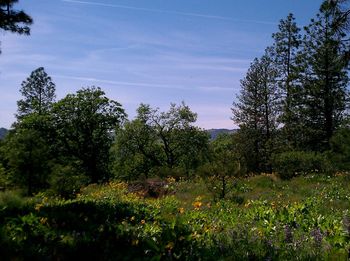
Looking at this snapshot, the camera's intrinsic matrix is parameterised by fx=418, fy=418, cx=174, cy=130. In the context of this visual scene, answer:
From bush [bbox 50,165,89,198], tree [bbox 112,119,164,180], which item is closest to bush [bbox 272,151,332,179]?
bush [bbox 50,165,89,198]

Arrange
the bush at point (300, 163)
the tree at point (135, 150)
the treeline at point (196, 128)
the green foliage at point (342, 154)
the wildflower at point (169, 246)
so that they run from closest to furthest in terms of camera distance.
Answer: the wildflower at point (169, 246) → the bush at point (300, 163) → the green foliage at point (342, 154) → the treeline at point (196, 128) → the tree at point (135, 150)

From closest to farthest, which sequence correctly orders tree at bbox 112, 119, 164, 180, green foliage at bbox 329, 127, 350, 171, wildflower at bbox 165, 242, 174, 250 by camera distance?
wildflower at bbox 165, 242, 174, 250 → green foliage at bbox 329, 127, 350, 171 → tree at bbox 112, 119, 164, 180

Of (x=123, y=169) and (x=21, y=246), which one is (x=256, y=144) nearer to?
(x=123, y=169)

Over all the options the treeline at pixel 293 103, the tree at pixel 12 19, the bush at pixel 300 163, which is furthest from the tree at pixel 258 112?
the tree at pixel 12 19

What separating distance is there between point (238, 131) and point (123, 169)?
591 inches

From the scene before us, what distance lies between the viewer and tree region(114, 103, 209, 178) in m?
48.8

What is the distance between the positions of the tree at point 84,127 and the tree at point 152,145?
255 inches

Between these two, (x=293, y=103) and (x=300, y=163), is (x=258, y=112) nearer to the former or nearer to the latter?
(x=293, y=103)

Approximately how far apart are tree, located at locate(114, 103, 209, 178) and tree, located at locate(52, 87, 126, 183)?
6.47 m

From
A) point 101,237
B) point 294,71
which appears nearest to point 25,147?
point 101,237

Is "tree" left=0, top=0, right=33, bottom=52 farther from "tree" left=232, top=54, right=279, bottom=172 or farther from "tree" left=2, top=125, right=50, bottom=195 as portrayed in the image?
"tree" left=232, top=54, right=279, bottom=172

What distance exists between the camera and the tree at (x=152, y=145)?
48750 millimetres

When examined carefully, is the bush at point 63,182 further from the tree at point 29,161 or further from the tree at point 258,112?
the tree at point 258,112

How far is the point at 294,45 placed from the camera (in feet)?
127
